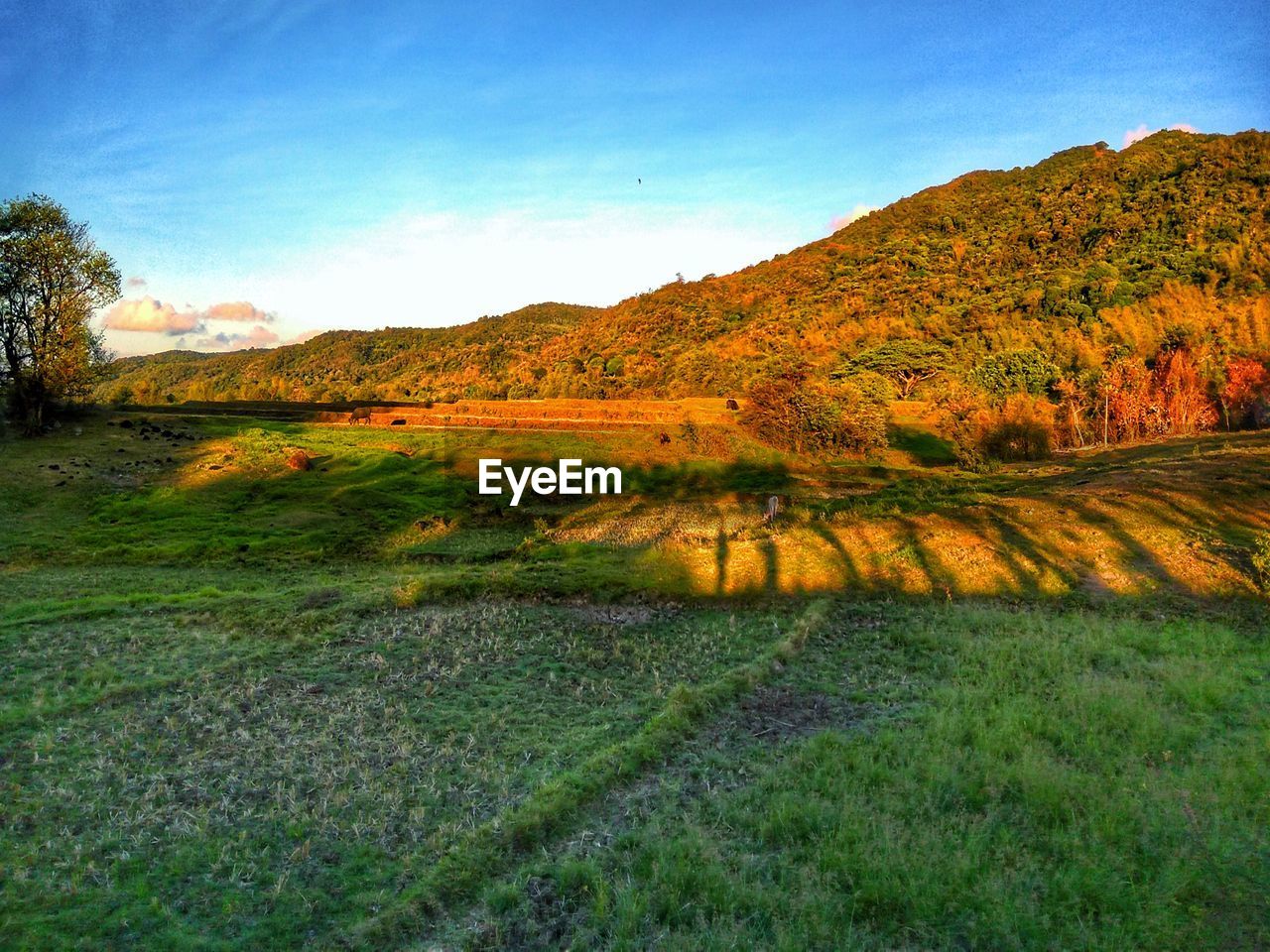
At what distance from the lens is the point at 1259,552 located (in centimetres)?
1942

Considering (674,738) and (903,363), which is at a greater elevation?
(903,363)

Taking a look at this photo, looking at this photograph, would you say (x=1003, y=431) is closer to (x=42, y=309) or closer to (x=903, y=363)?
(x=903, y=363)

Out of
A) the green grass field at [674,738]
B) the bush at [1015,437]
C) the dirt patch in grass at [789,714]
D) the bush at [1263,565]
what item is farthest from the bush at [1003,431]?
the dirt patch in grass at [789,714]

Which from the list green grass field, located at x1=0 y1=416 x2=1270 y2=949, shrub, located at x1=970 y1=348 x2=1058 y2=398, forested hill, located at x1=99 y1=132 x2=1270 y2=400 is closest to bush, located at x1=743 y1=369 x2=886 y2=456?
shrub, located at x1=970 y1=348 x2=1058 y2=398

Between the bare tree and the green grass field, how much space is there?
2129 cm

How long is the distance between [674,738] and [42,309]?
5132 cm

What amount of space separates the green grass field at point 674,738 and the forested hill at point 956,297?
253ft

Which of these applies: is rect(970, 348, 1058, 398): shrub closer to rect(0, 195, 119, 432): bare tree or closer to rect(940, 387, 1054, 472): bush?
rect(940, 387, 1054, 472): bush

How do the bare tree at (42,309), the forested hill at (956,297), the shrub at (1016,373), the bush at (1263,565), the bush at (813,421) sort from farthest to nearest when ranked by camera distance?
1. the forested hill at (956,297)
2. the shrub at (1016,373)
3. the bush at (813,421)
4. the bare tree at (42,309)
5. the bush at (1263,565)

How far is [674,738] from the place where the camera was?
11.2 meters

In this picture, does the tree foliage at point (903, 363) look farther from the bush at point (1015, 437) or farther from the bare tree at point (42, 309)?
the bare tree at point (42, 309)

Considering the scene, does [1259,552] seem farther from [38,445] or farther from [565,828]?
[38,445]

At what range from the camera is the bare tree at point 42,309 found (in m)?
42.2

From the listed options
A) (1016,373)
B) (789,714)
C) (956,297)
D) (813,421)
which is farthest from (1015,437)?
(956,297)
